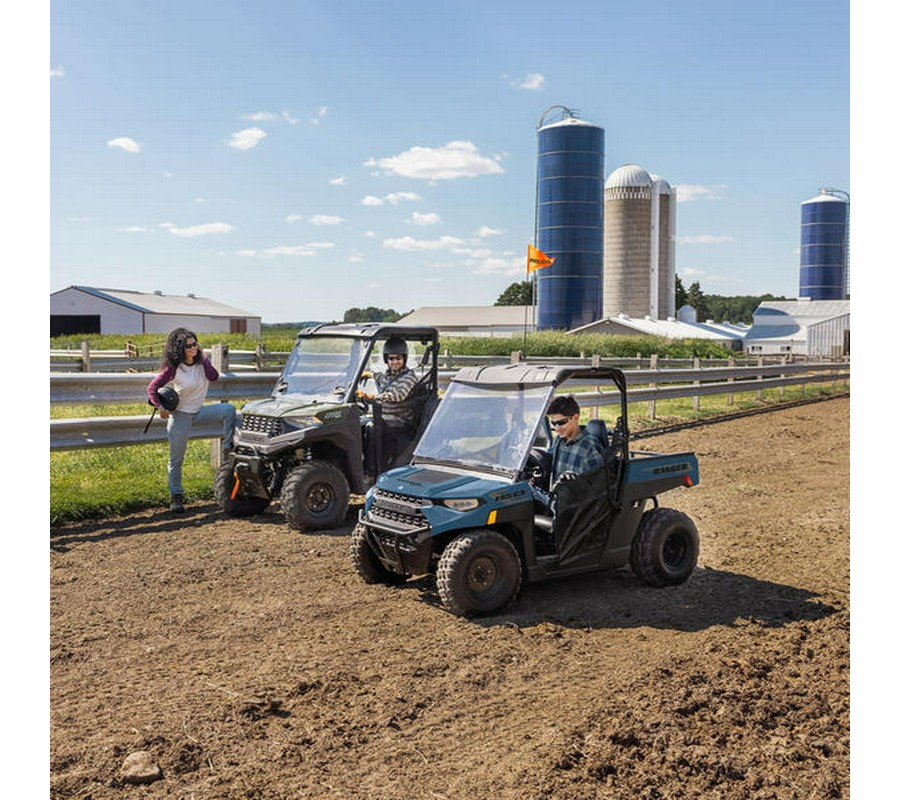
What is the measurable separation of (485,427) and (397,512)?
0.89m

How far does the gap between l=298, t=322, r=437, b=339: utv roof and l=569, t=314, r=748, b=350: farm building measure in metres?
48.0

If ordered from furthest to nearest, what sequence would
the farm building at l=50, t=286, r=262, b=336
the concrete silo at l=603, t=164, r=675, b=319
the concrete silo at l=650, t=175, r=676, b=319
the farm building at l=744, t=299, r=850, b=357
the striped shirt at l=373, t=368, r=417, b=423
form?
1. the concrete silo at l=650, t=175, r=676, b=319
2. the concrete silo at l=603, t=164, r=675, b=319
3. the farm building at l=744, t=299, r=850, b=357
4. the farm building at l=50, t=286, r=262, b=336
5. the striped shirt at l=373, t=368, r=417, b=423

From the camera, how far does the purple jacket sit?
27.5ft

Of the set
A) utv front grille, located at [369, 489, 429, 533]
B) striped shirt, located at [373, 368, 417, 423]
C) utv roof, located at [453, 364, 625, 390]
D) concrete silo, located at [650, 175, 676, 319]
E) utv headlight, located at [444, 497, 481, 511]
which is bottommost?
utv front grille, located at [369, 489, 429, 533]

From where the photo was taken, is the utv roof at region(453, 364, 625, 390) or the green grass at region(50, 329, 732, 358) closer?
the utv roof at region(453, 364, 625, 390)

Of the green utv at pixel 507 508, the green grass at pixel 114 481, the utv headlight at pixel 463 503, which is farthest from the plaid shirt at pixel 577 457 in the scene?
the green grass at pixel 114 481

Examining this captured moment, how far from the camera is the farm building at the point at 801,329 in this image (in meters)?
61.0

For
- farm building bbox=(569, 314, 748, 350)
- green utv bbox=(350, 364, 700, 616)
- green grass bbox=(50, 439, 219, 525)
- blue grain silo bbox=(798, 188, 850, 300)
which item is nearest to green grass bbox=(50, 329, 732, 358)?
farm building bbox=(569, 314, 748, 350)

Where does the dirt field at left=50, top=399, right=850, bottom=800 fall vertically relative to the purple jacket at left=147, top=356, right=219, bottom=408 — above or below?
below

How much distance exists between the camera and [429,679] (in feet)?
15.0

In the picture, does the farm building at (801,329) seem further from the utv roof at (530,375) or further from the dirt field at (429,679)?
the dirt field at (429,679)

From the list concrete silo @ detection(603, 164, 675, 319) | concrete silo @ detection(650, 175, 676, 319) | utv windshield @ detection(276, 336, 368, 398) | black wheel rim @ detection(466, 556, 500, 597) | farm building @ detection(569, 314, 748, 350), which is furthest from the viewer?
concrete silo @ detection(650, 175, 676, 319)

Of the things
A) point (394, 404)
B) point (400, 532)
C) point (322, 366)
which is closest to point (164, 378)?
point (322, 366)

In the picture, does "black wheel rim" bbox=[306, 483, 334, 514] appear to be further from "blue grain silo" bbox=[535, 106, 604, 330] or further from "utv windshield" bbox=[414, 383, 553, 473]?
"blue grain silo" bbox=[535, 106, 604, 330]
